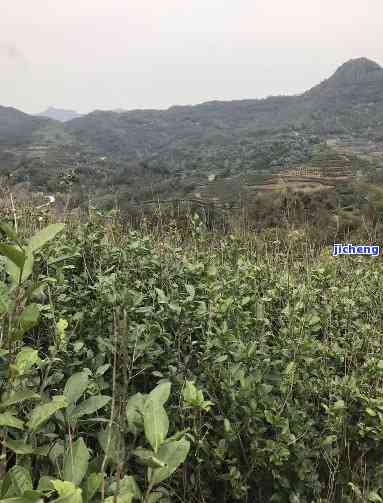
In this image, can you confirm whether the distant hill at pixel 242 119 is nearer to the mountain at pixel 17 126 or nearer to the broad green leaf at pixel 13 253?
the mountain at pixel 17 126

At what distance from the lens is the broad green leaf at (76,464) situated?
970 millimetres

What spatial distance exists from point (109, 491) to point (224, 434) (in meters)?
0.81

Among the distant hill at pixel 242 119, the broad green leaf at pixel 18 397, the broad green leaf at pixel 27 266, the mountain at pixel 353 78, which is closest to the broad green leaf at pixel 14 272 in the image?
the broad green leaf at pixel 27 266

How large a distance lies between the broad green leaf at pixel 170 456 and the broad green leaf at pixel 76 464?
0.57 feet

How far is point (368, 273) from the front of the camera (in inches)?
153

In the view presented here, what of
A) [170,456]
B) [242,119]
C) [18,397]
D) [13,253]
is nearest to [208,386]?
[170,456]

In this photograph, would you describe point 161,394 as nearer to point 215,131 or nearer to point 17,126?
point 215,131

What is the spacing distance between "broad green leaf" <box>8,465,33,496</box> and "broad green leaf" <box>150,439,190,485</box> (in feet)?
0.89

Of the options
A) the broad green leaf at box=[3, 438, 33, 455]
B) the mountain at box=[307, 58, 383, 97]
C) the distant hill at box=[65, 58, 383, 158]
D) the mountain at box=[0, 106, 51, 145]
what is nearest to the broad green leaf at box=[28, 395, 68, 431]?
the broad green leaf at box=[3, 438, 33, 455]

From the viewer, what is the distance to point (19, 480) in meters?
0.88

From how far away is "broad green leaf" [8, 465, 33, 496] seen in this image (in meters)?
0.88

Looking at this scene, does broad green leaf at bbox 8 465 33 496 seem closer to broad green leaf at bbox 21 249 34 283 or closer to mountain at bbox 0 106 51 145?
broad green leaf at bbox 21 249 34 283

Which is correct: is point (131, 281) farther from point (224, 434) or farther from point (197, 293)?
point (224, 434)

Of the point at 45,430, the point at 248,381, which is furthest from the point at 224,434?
the point at 45,430
